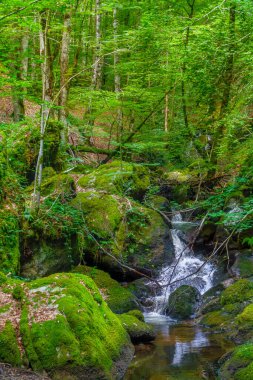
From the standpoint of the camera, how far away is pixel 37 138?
1130cm

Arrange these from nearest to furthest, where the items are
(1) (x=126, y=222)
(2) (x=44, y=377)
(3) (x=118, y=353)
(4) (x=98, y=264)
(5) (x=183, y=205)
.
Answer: (2) (x=44, y=377), (3) (x=118, y=353), (4) (x=98, y=264), (1) (x=126, y=222), (5) (x=183, y=205)

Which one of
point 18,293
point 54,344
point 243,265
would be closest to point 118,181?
point 243,265

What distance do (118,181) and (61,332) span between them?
25.5 ft

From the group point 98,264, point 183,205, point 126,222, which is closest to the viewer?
point 98,264

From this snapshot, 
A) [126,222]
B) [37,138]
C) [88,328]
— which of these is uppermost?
[37,138]

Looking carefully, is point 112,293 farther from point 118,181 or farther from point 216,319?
point 118,181

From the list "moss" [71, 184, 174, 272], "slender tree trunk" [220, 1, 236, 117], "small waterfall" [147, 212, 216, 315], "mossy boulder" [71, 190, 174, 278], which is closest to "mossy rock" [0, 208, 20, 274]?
"mossy boulder" [71, 190, 174, 278]

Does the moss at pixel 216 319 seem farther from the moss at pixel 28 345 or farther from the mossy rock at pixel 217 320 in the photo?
the moss at pixel 28 345

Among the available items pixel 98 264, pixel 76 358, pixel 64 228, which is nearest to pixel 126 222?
pixel 98 264

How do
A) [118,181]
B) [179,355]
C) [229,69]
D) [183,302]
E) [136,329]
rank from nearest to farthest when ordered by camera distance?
[179,355] < [136,329] < [183,302] < [229,69] < [118,181]

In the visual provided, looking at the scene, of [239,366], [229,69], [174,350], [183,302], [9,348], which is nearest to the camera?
[9,348]

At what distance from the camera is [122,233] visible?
11.8 meters

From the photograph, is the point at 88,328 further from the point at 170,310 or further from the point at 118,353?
the point at 170,310

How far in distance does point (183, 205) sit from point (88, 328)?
996 cm
